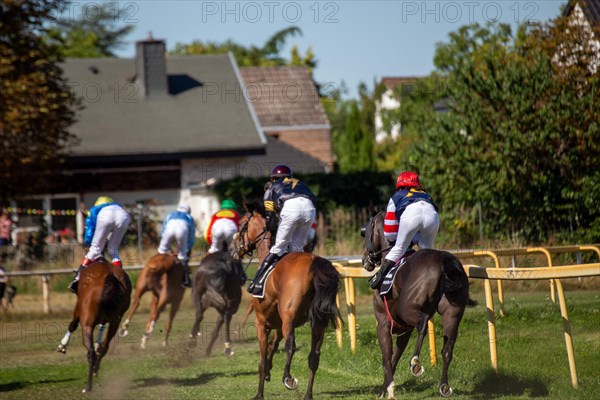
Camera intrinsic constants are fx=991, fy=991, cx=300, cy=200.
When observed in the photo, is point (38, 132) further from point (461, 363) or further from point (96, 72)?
point (461, 363)

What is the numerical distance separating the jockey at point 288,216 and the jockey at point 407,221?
1.20 m

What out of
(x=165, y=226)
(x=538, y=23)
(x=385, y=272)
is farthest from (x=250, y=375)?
(x=538, y=23)

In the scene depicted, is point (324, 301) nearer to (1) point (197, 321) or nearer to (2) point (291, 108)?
(1) point (197, 321)

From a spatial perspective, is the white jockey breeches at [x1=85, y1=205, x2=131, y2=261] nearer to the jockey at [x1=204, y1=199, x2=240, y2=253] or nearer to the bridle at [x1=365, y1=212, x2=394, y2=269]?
the jockey at [x1=204, y1=199, x2=240, y2=253]

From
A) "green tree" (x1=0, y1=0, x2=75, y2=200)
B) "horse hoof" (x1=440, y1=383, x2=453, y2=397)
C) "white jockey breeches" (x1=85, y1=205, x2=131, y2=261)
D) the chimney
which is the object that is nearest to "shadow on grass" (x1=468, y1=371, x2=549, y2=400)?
"horse hoof" (x1=440, y1=383, x2=453, y2=397)

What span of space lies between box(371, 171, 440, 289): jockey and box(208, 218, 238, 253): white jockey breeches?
646 centimetres

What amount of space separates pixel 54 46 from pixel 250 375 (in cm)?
2169

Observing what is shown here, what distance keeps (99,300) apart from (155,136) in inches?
1040

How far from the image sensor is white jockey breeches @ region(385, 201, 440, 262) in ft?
33.1

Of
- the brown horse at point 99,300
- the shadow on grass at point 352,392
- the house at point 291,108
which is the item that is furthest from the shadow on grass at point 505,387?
the house at point 291,108

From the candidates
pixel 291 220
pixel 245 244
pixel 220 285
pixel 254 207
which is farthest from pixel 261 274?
pixel 220 285

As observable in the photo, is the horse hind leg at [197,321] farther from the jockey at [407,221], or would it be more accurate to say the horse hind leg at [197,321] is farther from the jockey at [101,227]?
the jockey at [407,221]

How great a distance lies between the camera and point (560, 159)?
21719 mm

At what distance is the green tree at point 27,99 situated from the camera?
96.9ft
